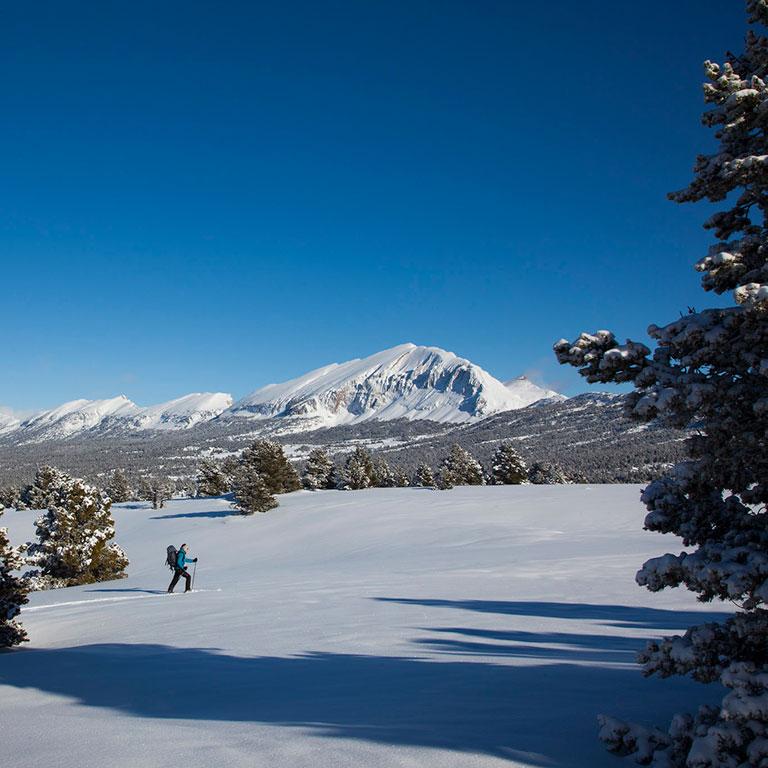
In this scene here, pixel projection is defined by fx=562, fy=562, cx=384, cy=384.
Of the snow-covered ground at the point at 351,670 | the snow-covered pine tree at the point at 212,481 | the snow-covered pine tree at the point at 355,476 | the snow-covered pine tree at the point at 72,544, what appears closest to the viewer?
the snow-covered ground at the point at 351,670

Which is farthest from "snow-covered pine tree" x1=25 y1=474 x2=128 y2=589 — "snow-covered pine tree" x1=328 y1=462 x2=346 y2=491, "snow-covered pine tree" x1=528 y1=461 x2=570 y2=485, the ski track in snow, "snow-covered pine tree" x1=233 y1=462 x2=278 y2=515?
"snow-covered pine tree" x1=528 y1=461 x2=570 y2=485

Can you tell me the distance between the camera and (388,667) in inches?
293

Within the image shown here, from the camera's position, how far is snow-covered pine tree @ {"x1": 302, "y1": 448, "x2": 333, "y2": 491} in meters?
66.1

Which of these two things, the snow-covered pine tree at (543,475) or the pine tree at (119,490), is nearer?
the snow-covered pine tree at (543,475)

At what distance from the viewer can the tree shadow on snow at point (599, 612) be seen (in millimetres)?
10477

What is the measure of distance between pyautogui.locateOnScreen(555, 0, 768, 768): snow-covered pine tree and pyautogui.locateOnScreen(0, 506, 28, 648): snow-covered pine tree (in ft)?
36.5

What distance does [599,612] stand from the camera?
1164 cm

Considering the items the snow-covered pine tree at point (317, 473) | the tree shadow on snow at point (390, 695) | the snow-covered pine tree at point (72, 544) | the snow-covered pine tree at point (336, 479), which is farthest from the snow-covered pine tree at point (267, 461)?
the tree shadow on snow at point (390, 695)

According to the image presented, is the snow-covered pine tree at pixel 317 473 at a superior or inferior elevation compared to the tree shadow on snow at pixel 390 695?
inferior

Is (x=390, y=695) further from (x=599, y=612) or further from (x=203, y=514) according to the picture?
(x=203, y=514)

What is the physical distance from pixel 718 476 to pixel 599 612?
8688 mm

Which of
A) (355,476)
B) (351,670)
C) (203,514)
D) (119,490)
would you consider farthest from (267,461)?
(119,490)

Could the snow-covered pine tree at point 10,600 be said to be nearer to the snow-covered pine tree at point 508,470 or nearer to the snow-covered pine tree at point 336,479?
the snow-covered pine tree at point 336,479

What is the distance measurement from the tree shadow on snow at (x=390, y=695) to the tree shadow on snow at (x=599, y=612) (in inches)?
154
